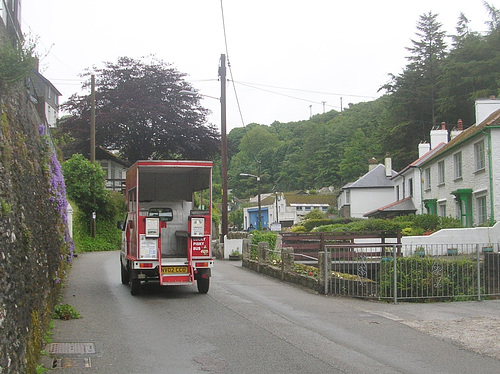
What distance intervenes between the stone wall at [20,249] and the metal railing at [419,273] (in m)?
7.31

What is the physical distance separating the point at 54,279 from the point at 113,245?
28849 mm

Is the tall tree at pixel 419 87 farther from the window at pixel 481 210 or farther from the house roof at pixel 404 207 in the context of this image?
the window at pixel 481 210

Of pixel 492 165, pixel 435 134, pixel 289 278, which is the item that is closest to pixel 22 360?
pixel 289 278

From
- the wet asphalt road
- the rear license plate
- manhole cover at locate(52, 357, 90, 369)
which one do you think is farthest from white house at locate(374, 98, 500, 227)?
manhole cover at locate(52, 357, 90, 369)

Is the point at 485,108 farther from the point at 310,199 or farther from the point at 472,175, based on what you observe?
the point at 310,199

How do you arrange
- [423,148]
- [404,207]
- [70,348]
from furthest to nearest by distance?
[423,148]
[404,207]
[70,348]

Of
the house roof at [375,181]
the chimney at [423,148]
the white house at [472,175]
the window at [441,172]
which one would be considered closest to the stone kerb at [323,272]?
the white house at [472,175]

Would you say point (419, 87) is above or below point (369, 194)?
above

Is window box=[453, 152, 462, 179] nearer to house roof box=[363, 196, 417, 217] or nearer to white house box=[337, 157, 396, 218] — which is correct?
house roof box=[363, 196, 417, 217]

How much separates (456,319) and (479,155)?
18341mm

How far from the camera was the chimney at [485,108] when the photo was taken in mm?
30672

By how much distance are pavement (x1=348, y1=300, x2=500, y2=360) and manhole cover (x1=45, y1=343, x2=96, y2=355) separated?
5.57 m

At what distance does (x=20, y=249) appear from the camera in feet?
21.8

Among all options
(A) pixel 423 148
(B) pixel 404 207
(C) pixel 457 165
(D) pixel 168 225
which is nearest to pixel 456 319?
(D) pixel 168 225
